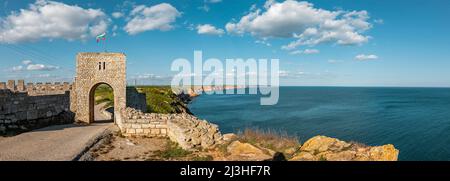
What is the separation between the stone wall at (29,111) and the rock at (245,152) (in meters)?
11.7

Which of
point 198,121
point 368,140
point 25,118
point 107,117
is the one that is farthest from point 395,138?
point 25,118

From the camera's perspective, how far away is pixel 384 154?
998cm

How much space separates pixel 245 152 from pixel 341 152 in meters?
3.71

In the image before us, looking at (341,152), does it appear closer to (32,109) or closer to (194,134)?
(194,134)

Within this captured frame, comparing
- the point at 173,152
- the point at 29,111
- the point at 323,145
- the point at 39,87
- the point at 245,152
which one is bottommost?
the point at 173,152

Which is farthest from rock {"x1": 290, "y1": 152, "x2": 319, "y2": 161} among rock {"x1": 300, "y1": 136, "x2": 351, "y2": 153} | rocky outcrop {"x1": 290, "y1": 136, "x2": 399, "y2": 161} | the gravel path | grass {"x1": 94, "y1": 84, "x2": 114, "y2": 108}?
grass {"x1": 94, "y1": 84, "x2": 114, "y2": 108}

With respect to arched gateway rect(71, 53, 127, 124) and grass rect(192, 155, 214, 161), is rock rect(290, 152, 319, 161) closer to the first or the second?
grass rect(192, 155, 214, 161)

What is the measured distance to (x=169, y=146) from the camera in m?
14.9

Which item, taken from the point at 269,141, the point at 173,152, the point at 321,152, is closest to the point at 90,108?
the point at 173,152

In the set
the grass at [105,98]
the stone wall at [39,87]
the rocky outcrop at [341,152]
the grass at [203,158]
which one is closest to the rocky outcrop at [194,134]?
the grass at [203,158]

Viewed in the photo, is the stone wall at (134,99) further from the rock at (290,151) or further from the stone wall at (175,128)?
the rock at (290,151)
